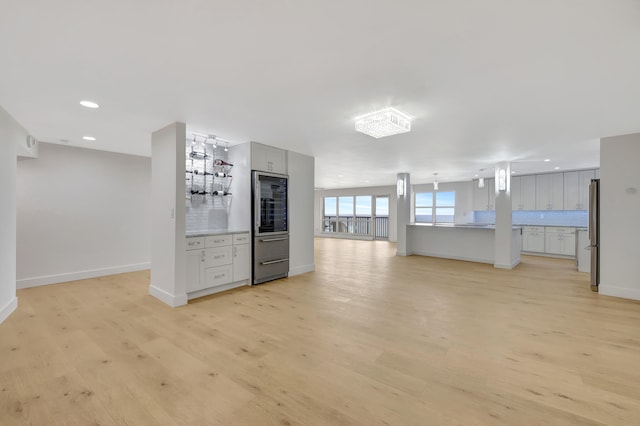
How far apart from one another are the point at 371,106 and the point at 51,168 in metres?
5.51

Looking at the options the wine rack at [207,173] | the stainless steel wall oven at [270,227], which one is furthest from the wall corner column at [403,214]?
the wine rack at [207,173]

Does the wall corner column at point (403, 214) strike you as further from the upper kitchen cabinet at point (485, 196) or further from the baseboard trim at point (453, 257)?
the upper kitchen cabinet at point (485, 196)

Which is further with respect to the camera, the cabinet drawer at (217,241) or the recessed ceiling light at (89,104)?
the cabinet drawer at (217,241)

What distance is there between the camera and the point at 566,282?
15.8 ft

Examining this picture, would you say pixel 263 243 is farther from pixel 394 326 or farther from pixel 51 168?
pixel 51 168

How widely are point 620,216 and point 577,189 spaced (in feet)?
13.4

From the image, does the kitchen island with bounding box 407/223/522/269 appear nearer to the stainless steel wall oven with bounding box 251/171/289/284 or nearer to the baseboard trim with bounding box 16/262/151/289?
the stainless steel wall oven with bounding box 251/171/289/284

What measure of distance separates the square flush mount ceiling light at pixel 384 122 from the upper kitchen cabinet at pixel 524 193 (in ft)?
22.0

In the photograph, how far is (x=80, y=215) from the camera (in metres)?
4.91

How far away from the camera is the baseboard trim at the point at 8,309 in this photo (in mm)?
3008

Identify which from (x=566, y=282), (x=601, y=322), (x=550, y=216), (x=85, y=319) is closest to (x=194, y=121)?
(x=85, y=319)

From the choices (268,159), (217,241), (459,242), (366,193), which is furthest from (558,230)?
(217,241)

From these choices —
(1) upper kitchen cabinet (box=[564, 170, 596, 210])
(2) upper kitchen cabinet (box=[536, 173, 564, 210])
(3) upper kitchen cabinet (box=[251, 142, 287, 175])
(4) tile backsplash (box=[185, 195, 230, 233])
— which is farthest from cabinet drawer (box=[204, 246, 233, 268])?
(1) upper kitchen cabinet (box=[564, 170, 596, 210])

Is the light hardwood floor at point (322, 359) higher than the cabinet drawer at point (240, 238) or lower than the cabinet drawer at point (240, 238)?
lower
